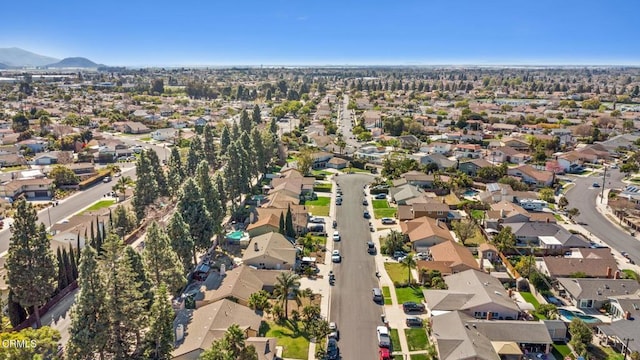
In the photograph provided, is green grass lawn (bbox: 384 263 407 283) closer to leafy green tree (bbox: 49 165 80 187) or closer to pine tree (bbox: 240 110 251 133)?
pine tree (bbox: 240 110 251 133)

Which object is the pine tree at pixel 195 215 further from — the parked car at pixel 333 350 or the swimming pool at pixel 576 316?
the swimming pool at pixel 576 316

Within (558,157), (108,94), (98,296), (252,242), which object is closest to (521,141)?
(558,157)

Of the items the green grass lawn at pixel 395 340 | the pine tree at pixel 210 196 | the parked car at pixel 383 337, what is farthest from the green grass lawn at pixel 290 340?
the pine tree at pixel 210 196

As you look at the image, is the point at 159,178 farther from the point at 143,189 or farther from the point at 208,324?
the point at 208,324

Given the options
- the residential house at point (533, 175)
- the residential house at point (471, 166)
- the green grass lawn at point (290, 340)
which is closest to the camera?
the green grass lawn at point (290, 340)

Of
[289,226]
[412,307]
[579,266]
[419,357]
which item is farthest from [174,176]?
[579,266]

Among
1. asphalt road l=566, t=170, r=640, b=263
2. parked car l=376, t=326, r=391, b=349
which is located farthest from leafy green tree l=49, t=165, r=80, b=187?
asphalt road l=566, t=170, r=640, b=263

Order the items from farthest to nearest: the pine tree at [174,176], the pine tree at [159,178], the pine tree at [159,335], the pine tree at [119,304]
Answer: the pine tree at [174,176], the pine tree at [159,178], the pine tree at [159,335], the pine tree at [119,304]

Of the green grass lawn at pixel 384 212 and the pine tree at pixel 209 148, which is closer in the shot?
the green grass lawn at pixel 384 212
